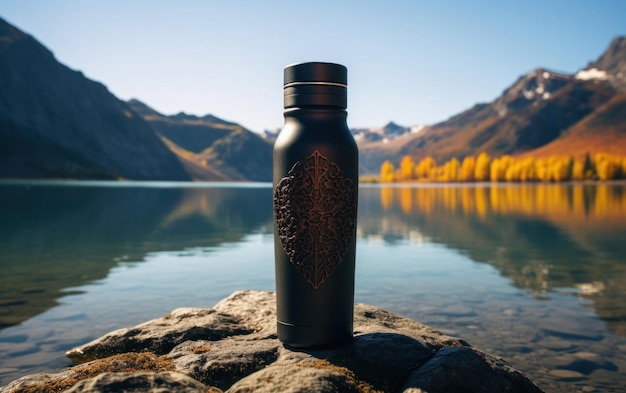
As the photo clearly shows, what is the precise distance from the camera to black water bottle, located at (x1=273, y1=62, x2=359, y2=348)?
6.14 m

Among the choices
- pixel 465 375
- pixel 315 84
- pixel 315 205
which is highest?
pixel 315 84

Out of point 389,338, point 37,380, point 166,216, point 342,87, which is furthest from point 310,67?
point 166,216

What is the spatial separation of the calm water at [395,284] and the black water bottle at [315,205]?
16.6ft

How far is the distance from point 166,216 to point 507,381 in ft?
154

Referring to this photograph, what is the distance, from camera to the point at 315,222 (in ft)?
20.2

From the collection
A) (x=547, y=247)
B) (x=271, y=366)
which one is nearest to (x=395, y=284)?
(x=271, y=366)

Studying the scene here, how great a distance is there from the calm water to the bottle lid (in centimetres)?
630

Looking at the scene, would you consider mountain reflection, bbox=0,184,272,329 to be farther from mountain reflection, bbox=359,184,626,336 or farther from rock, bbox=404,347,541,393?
mountain reflection, bbox=359,184,626,336

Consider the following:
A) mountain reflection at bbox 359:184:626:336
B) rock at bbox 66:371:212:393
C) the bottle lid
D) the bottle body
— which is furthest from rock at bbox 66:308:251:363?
mountain reflection at bbox 359:184:626:336

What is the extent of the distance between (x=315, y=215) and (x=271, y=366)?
5.41 feet

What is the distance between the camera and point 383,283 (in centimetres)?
1900

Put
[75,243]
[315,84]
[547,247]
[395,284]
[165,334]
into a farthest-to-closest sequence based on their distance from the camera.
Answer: [547,247] → [75,243] → [395,284] → [165,334] → [315,84]

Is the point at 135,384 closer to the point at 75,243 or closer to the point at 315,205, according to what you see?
the point at 315,205

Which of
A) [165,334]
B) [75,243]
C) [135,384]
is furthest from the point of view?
[75,243]
